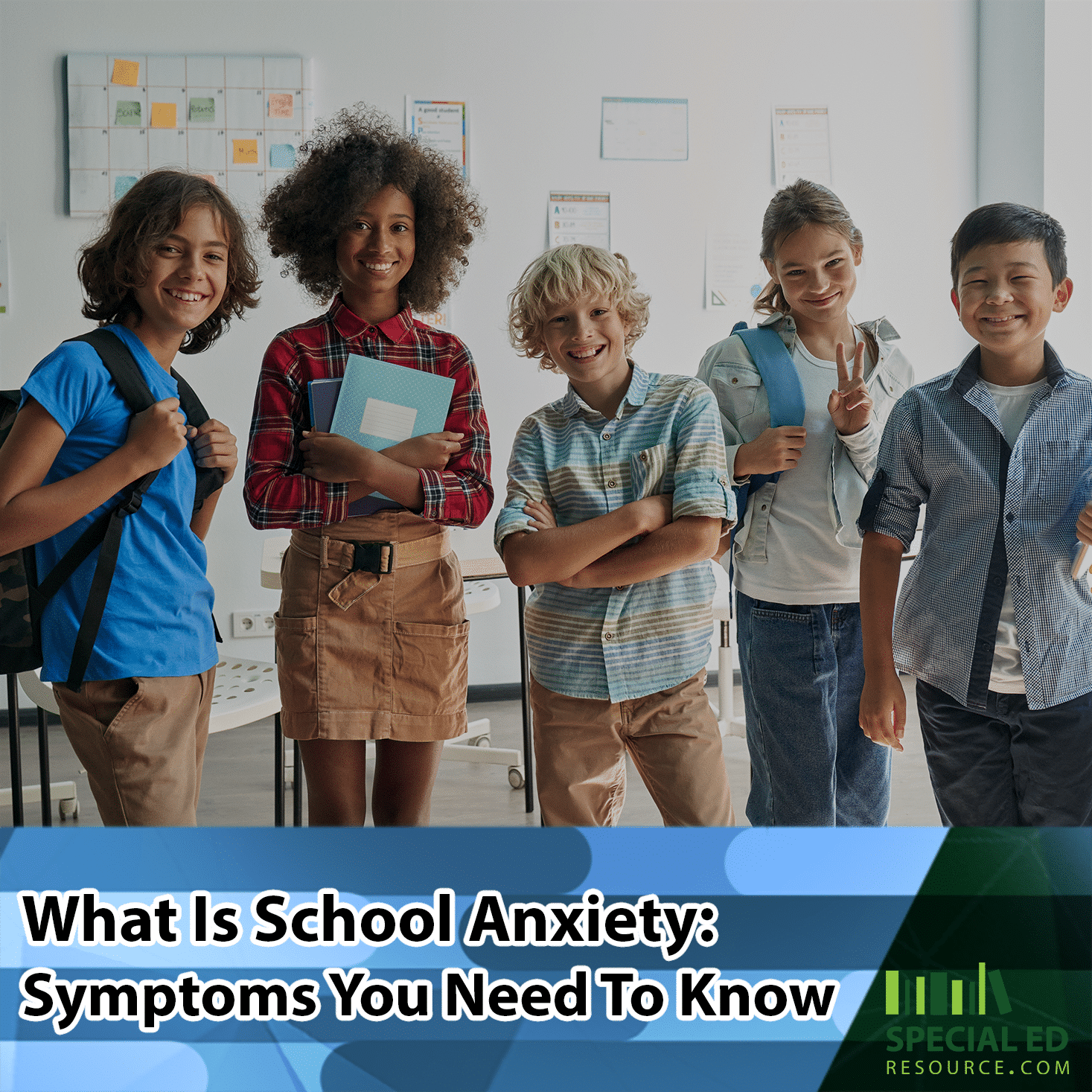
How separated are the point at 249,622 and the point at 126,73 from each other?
83.4 inches

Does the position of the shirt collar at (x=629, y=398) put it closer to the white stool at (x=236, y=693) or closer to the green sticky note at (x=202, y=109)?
the white stool at (x=236, y=693)

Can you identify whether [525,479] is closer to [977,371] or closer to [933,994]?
[977,371]

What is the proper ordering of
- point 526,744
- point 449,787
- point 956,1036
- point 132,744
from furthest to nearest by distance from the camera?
point 449,787, point 526,744, point 132,744, point 956,1036

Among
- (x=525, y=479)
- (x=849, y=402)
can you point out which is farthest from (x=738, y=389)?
(x=525, y=479)

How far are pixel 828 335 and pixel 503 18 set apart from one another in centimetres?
289

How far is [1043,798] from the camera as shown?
1.29 m

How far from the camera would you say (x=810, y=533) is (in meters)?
1.55

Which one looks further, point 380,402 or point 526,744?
point 526,744

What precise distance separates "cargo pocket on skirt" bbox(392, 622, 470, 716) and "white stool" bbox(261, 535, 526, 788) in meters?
1.19

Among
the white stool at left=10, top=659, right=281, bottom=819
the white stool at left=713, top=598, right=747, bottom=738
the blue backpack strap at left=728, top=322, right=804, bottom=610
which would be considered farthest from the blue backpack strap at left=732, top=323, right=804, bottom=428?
the white stool at left=713, top=598, right=747, bottom=738

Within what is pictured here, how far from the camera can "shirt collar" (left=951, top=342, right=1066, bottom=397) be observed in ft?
4.45

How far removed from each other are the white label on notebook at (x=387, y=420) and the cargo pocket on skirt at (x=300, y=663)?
30cm

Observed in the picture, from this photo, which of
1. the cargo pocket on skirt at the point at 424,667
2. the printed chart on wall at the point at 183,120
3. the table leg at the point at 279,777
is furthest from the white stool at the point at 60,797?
the printed chart on wall at the point at 183,120

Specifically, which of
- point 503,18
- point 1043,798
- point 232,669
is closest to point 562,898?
point 1043,798
